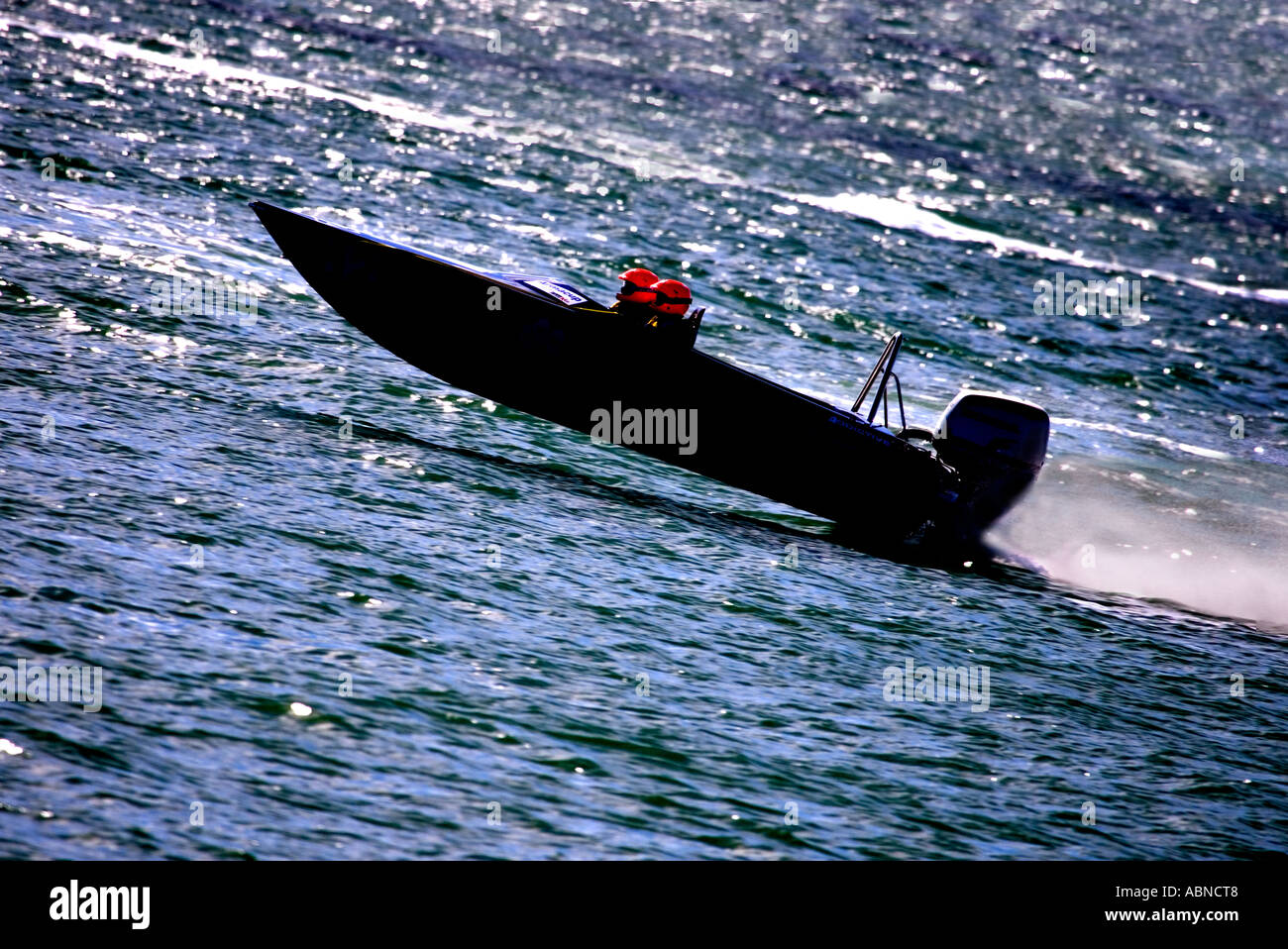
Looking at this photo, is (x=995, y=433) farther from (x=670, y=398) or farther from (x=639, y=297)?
(x=639, y=297)

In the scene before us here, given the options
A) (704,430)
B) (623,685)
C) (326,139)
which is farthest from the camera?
(326,139)

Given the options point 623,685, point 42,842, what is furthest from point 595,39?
point 42,842

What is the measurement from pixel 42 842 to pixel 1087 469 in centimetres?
1712

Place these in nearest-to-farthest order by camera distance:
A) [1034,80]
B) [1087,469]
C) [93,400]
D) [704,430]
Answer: [93,400] → [704,430] → [1087,469] → [1034,80]

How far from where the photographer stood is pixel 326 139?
30.5 metres

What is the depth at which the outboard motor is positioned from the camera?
626 inches

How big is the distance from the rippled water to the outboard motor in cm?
99

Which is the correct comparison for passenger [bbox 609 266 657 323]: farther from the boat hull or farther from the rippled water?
the rippled water

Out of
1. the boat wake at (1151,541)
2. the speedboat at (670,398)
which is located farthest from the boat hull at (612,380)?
the boat wake at (1151,541)

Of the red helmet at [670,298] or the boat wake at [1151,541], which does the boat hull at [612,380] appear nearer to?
the red helmet at [670,298]

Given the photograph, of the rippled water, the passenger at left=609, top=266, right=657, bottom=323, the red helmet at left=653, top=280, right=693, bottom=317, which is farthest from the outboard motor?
the passenger at left=609, top=266, right=657, bottom=323

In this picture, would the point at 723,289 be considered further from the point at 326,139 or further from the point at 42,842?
the point at 42,842

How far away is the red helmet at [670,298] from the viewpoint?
15078mm
